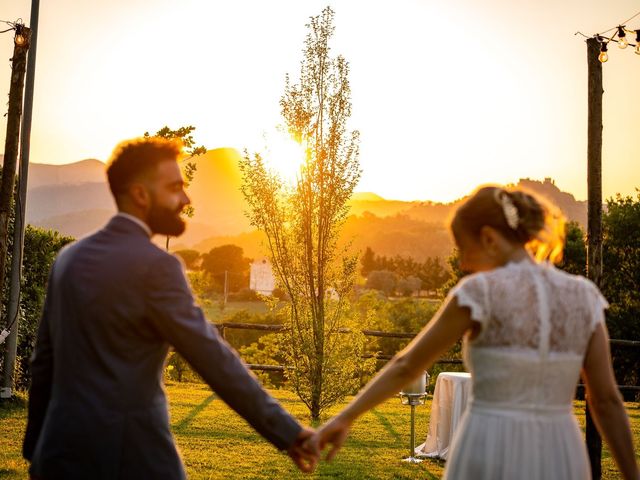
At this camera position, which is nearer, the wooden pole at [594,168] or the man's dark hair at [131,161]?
the man's dark hair at [131,161]

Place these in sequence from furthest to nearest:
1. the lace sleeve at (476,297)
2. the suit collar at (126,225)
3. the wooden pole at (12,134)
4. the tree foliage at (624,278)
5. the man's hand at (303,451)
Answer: the tree foliage at (624,278), the wooden pole at (12,134), the man's hand at (303,451), the suit collar at (126,225), the lace sleeve at (476,297)

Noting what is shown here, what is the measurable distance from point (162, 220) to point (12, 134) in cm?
993

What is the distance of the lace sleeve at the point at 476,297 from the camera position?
8.09ft

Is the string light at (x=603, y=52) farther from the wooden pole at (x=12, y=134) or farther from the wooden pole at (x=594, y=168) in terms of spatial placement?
the wooden pole at (x=12, y=134)

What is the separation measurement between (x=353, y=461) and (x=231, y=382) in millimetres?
7090

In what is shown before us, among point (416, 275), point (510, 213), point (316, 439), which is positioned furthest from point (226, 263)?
point (510, 213)

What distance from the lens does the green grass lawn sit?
28.4ft

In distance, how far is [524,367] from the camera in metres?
2.49

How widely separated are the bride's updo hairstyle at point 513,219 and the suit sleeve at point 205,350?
927mm

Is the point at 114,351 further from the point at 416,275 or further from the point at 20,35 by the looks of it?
the point at 416,275

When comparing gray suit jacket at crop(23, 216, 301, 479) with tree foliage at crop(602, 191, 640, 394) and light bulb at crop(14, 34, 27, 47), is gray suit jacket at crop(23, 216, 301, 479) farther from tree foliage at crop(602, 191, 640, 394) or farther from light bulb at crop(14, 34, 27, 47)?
tree foliage at crop(602, 191, 640, 394)

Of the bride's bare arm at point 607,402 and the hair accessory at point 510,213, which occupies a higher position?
the hair accessory at point 510,213

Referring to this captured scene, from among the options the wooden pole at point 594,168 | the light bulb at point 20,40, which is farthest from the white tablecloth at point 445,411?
the light bulb at point 20,40

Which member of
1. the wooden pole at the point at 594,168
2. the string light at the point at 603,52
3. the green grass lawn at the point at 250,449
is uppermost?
the string light at the point at 603,52
